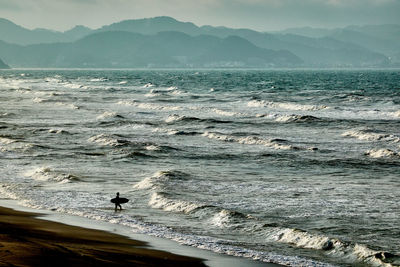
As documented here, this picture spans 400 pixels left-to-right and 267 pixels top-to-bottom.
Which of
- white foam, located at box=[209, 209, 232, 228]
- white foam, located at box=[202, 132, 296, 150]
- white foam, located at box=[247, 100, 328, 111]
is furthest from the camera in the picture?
white foam, located at box=[247, 100, 328, 111]

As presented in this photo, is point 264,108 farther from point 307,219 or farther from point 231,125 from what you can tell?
point 307,219

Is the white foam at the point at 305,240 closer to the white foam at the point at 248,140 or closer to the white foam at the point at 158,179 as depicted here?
the white foam at the point at 158,179

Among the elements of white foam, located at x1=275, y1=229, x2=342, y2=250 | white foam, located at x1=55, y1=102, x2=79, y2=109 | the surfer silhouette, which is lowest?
white foam, located at x1=55, y1=102, x2=79, y2=109

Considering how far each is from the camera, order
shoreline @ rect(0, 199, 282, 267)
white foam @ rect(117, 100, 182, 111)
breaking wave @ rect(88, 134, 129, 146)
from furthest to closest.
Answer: white foam @ rect(117, 100, 182, 111), breaking wave @ rect(88, 134, 129, 146), shoreline @ rect(0, 199, 282, 267)

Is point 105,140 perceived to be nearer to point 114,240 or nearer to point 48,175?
point 48,175

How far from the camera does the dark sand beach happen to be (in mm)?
12648

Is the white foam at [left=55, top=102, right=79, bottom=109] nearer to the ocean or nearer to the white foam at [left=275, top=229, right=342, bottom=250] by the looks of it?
the ocean

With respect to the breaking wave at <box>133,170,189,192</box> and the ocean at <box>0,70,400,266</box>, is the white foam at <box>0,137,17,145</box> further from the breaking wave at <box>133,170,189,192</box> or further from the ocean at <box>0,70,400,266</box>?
the breaking wave at <box>133,170,189,192</box>

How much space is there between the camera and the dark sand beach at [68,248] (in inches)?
498

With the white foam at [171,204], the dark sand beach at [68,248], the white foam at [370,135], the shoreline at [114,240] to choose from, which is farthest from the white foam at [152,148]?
the dark sand beach at [68,248]

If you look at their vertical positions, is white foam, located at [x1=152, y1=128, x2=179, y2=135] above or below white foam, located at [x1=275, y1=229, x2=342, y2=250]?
below

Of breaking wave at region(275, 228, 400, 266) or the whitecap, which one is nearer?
breaking wave at region(275, 228, 400, 266)

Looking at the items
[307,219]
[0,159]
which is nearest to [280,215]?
[307,219]

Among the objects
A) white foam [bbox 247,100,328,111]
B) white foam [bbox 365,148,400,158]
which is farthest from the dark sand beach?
white foam [bbox 247,100,328,111]
